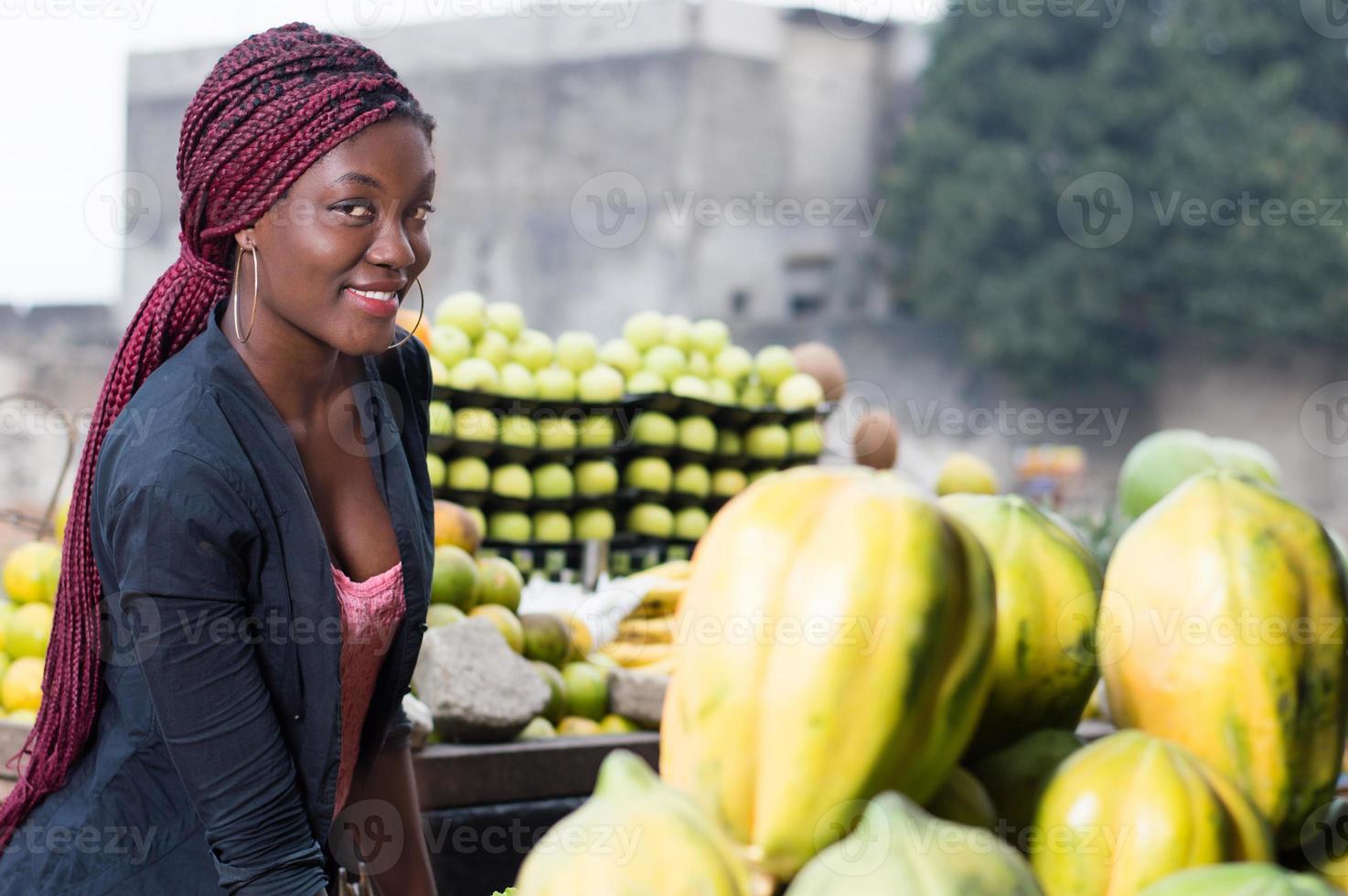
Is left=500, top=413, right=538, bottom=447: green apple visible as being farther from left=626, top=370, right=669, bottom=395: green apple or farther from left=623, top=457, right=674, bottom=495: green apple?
left=626, top=370, right=669, bottom=395: green apple

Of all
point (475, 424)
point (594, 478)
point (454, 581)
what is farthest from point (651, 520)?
point (454, 581)

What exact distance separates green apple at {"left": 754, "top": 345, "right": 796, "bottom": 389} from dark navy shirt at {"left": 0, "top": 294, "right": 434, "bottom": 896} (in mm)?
4374

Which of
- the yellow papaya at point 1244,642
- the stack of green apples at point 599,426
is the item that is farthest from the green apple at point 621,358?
the yellow papaya at point 1244,642

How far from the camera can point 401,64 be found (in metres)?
18.9

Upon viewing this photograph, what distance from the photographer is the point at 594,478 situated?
17.3ft

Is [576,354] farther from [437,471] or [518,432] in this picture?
[437,471]

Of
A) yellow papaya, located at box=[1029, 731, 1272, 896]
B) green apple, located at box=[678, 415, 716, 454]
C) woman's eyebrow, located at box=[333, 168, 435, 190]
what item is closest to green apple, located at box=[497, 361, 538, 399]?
green apple, located at box=[678, 415, 716, 454]

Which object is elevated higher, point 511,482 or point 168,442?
point 168,442

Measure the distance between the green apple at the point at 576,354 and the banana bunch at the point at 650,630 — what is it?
188 cm

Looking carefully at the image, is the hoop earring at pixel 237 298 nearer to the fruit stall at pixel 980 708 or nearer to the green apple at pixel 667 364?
the fruit stall at pixel 980 708

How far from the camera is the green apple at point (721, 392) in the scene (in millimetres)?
5668

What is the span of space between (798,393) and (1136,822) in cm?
500

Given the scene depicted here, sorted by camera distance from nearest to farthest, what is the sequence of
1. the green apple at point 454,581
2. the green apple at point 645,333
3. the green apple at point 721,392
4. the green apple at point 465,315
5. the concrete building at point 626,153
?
the green apple at point 454,581, the green apple at point 465,315, the green apple at point 721,392, the green apple at point 645,333, the concrete building at point 626,153

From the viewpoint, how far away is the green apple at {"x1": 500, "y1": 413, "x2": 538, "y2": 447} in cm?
495
